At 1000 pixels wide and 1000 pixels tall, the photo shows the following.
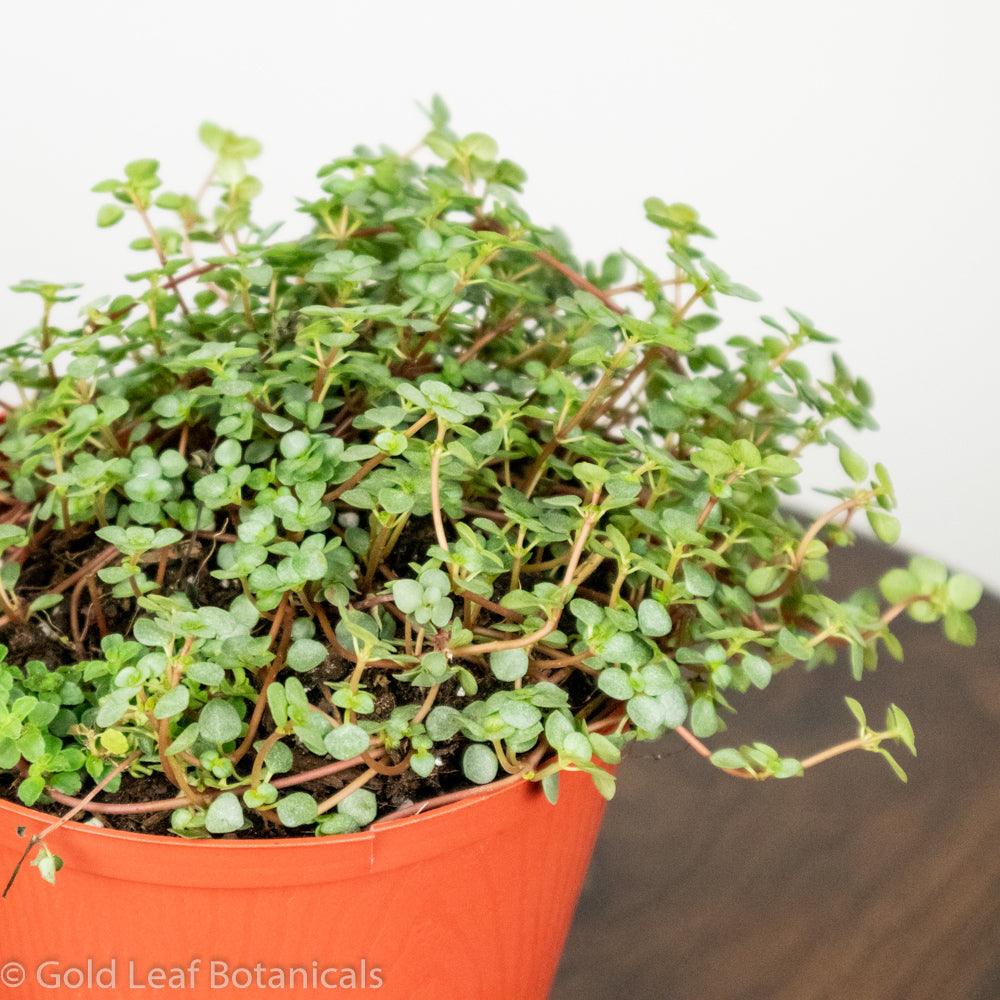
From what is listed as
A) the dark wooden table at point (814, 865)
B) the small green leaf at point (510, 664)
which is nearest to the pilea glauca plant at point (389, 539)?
the small green leaf at point (510, 664)

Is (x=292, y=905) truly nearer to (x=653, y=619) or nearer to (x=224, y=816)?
(x=224, y=816)

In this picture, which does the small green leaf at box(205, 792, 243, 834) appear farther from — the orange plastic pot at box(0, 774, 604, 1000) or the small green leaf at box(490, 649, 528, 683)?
the small green leaf at box(490, 649, 528, 683)

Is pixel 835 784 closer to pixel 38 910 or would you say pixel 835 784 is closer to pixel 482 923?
pixel 482 923

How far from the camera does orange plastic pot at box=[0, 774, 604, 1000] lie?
64cm

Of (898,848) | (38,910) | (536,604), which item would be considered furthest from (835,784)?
(38,910)

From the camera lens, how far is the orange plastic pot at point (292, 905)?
2.11 ft

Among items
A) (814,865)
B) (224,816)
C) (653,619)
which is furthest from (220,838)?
(814,865)

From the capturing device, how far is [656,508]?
77 centimetres

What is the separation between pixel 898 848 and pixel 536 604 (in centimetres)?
59

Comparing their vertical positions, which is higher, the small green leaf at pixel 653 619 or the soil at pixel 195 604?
the small green leaf at pixel 653 619

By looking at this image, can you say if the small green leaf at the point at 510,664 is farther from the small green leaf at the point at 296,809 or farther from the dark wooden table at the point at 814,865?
the dark wooden table at the point at 814,865

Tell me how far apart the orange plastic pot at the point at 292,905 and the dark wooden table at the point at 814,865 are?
0.72 ft

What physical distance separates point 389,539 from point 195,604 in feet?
0.41

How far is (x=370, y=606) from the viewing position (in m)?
0.70
